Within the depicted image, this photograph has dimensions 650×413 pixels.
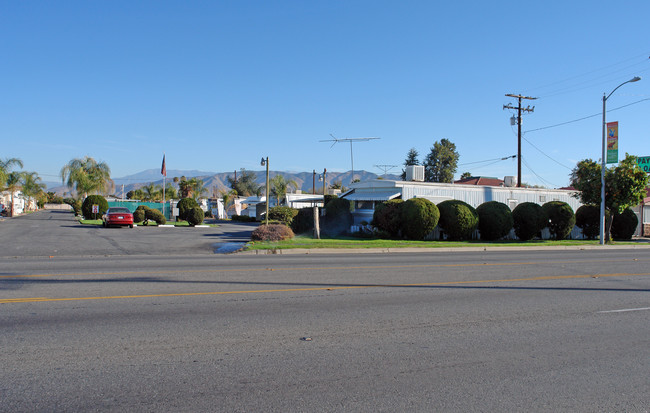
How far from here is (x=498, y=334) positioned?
716cm

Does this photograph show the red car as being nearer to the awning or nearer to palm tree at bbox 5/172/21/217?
the awning

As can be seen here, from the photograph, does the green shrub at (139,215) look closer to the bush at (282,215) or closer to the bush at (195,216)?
the bush at (195,216)

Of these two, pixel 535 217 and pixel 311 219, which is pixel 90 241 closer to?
pixel 311 219

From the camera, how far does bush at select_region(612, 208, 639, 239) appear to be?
35.9 meters

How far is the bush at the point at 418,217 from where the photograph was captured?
90.1ft

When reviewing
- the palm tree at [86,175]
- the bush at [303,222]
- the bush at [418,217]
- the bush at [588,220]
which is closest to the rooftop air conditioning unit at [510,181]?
the bush at [588,220]

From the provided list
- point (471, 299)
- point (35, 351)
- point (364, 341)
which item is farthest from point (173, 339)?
point (471, 299)

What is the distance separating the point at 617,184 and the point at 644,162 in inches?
181

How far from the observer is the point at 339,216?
3259cm

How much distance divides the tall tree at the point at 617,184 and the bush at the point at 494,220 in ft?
19.9

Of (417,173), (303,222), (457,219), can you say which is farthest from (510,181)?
(303,222)

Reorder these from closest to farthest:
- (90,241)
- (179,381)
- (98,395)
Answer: (98,395) < (179,381) < (90,241)

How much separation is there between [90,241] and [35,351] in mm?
19743

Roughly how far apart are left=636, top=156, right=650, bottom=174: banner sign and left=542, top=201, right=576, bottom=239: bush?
532 centimetres
